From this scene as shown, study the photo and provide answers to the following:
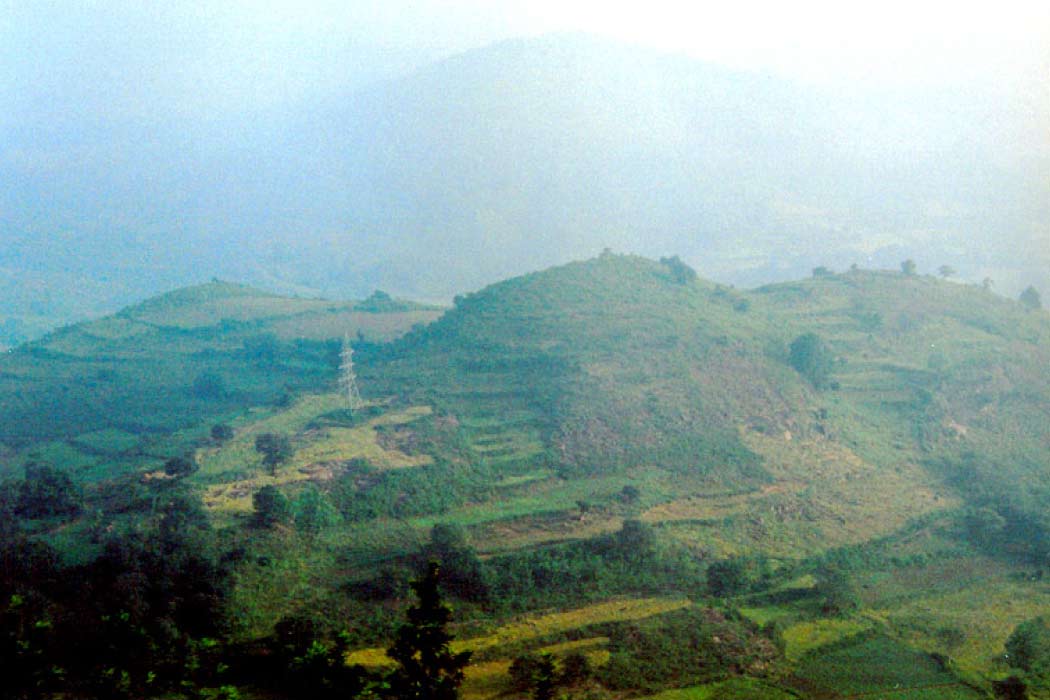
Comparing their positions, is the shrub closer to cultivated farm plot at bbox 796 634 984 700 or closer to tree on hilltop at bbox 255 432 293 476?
tree on hilltop at bbox 255 432 293 476

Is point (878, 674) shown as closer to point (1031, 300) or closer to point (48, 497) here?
point (48, 497)

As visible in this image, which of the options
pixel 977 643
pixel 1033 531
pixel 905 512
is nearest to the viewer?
pixel 977 643

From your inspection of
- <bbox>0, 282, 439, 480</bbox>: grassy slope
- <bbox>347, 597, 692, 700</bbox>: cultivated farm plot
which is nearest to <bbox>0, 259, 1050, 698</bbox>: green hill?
<bbox>347, 597, 692, 700</bbox>: cultivated farm plot

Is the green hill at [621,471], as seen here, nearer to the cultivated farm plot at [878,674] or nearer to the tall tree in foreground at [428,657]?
the cultivated farm plot at [878,674]

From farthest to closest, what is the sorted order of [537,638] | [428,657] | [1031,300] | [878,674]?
[1031,300] → [537,638] → [878,674] → [428,657]

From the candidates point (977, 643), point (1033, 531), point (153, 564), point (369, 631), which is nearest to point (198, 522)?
point (153, 564)

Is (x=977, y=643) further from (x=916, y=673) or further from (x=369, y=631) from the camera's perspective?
(x=369, y=631)

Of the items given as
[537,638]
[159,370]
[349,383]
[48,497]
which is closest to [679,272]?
[349,383]
